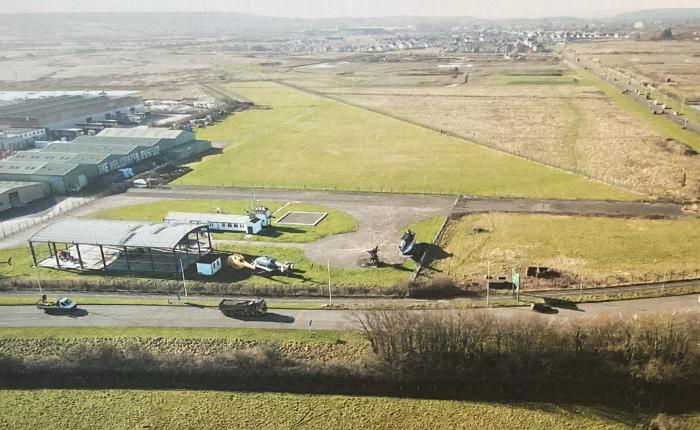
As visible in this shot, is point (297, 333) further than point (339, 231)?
No

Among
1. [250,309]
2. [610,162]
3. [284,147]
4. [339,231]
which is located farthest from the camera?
[284,147]

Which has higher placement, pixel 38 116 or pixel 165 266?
pixel 38 116

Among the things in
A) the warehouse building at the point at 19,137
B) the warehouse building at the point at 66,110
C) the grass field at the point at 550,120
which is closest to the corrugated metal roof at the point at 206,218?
the grass field at the point at 550,120

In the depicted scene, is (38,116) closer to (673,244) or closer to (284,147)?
(284,147)

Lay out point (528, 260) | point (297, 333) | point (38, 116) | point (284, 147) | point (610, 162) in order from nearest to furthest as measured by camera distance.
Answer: point (297, 333) < point (528, 260) < point (610, 162) < point (284, 147) < point (38, 116)

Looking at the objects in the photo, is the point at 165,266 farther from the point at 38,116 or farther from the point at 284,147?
Answer: the point at 38,116

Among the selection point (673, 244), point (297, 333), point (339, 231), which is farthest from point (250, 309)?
point (673, 244)

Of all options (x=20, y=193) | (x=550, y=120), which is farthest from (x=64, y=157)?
(x=550, y=120)
